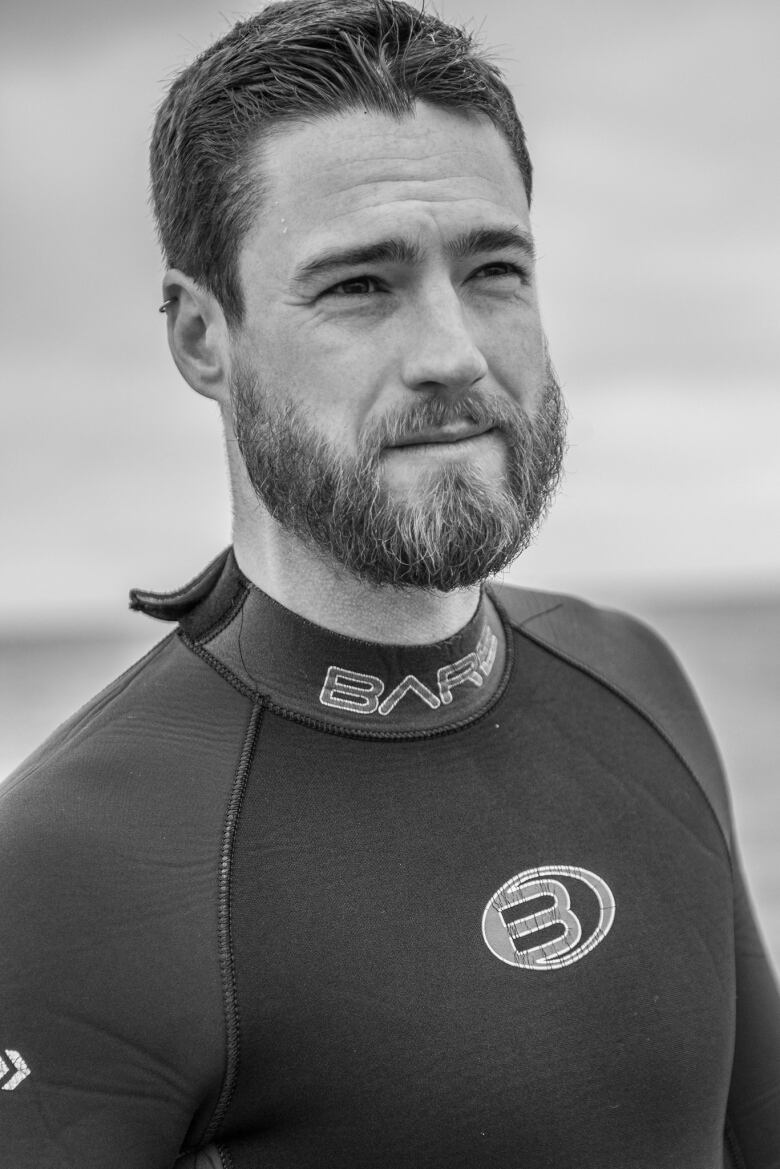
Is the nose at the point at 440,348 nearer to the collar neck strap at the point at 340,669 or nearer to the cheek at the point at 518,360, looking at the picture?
the cheek at the point at 518,360

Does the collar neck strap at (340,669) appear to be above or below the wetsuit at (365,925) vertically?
above

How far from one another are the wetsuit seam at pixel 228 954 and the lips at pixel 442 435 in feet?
1.92

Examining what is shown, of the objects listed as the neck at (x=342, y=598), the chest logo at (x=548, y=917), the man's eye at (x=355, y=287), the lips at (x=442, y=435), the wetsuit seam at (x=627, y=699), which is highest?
the man's eye at (x=355, y=287)

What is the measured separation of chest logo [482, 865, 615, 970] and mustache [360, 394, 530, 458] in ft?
2.40

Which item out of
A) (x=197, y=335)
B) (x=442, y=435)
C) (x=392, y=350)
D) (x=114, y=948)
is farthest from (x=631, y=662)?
(x=114, y=948)

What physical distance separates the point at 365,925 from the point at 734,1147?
0.95 meters

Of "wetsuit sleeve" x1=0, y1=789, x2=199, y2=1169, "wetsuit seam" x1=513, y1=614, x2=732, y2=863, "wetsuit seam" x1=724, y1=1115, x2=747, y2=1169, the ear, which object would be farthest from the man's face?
"wetsuit seam" x1=724, y1=1115, x2=747, y2=1169

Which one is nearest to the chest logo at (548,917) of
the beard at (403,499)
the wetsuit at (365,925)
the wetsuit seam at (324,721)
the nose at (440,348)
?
the wetsuit at (365,925)

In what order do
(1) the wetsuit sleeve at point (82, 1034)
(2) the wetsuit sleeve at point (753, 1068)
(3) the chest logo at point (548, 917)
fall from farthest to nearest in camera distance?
(2) the wetsuit sleeve at point (753, 1068)
(3) the chest logo at point (548, 917)
(1) the wetsuit sleeve at point (82, 1034)

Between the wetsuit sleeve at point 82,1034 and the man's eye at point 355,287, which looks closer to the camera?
the wetsuit sleeve at point 82,1034

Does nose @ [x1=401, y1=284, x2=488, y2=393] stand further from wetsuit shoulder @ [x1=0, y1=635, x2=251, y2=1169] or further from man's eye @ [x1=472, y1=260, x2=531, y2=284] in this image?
wetsuit shoulder @ [x1=0, y1=635, x2=251, y2=1169]

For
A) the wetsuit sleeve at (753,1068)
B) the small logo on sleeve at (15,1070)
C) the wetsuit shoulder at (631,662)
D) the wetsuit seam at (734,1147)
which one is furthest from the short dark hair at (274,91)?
the wetsuit seam at (734,1147)

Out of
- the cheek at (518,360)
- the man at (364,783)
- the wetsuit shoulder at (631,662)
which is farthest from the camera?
the wetsuit shoulder at (631,662)

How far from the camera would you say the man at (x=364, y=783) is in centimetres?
184
